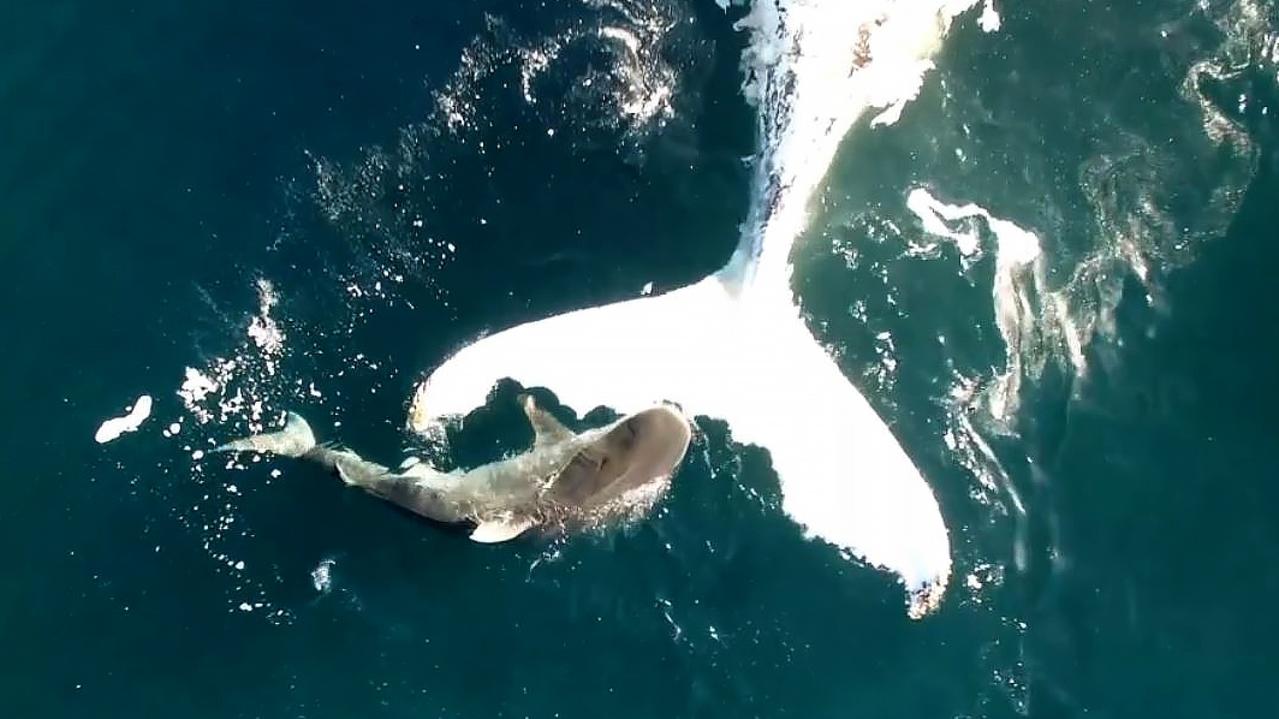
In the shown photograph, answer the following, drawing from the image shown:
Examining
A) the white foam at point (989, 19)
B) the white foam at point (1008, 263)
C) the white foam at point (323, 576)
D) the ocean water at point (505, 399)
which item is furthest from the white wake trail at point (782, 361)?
the white foam at point (323, 576)

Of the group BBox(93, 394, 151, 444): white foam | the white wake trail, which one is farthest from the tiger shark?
BBox(93, 394, 151, 444): white foam

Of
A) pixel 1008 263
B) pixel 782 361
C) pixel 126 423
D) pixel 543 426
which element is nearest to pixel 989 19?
pixel 1008 263

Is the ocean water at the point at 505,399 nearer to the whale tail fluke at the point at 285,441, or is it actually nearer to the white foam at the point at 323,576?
the white foam at the point at 323,576

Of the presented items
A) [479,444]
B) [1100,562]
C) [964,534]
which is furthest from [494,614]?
[1100,562]

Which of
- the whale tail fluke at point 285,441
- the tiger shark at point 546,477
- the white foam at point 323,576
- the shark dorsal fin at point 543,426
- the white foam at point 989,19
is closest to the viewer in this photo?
the tiger shark at point 546,477

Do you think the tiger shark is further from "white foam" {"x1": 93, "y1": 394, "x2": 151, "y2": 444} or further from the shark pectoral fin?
"white foam" {"x1": 93, "y1": 394, "x2": 151, "y2": 444}

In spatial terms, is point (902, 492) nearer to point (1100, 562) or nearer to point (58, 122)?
point (1100, 562)

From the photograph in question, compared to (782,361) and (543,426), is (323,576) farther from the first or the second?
(782,361)
